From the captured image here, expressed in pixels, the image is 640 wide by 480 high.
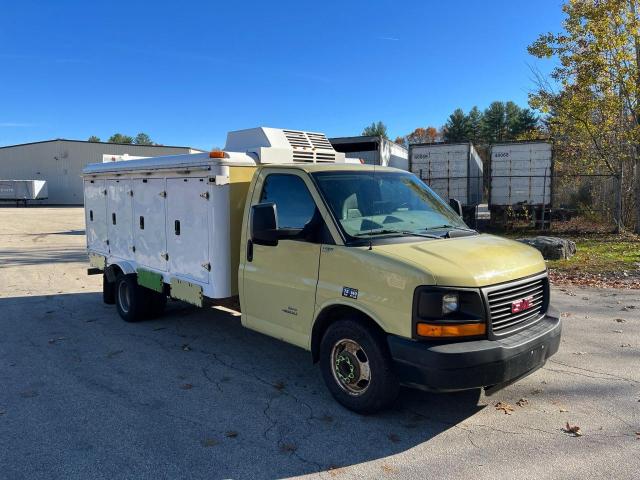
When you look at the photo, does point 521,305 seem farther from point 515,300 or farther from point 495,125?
point 495,125

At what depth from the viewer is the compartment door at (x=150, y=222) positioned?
6.28m

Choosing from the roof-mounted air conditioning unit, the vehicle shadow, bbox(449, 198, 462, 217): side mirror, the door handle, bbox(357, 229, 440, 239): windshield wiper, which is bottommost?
the vehicle shadow

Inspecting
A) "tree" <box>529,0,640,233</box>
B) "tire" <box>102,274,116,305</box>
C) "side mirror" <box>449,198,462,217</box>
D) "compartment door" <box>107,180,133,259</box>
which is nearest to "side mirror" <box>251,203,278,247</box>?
"side mirror" <box>449,198,462,217</box>

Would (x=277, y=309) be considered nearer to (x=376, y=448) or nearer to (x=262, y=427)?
(x=262, y=427)

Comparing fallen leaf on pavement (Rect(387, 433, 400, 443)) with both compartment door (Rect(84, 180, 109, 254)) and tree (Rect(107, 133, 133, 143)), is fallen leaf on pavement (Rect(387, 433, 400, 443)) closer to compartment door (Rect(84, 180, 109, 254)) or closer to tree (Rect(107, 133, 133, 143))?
compartment door (Rect(84, 180, 109, 254))

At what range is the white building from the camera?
51.0m

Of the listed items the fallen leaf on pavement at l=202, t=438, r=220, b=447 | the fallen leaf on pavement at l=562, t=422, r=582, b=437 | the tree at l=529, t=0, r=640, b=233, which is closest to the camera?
the fallen leaf on pavement at l=202, t=438, r=220, b=447

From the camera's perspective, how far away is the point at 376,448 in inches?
143

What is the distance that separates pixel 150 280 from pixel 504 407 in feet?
15.1

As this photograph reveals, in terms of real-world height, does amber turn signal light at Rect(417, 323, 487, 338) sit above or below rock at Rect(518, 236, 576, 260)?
above

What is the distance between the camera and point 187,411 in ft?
14.0

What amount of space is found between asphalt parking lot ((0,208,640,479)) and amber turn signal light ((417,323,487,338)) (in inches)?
33.0

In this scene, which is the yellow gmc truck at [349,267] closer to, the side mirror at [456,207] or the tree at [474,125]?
the side mirror at [456,207]

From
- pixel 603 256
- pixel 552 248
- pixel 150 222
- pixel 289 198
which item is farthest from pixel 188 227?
pixel 603 256
